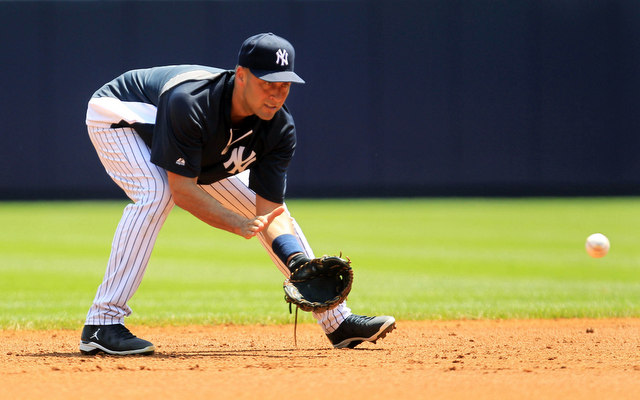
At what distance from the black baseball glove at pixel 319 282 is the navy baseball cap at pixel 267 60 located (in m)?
0.78

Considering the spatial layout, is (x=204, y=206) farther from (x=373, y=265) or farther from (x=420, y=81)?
(x=420, y=81)

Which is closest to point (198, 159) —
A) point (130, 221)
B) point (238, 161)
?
point (238, 161)

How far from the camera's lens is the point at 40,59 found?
1606 centimetres

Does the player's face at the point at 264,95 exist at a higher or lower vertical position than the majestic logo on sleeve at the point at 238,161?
higher

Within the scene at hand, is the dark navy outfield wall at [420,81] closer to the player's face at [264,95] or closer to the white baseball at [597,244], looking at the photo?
the white baseball at [597,244]

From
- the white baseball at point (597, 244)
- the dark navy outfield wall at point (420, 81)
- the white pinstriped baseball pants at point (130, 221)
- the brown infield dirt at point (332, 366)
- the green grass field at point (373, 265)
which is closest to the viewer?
the brown infield dirt at point (332, 366)

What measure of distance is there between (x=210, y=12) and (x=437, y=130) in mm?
4861

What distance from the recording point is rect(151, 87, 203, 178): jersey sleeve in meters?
3.50

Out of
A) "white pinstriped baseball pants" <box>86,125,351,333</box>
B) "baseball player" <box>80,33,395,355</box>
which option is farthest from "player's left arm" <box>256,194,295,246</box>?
"white pinstriped baseball pants" <box>86,125,351,333</box>

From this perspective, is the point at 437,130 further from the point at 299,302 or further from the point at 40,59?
the point at 299,302

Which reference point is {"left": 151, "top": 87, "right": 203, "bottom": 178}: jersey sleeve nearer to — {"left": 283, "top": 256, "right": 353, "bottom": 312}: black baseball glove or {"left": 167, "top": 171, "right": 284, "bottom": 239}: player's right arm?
{"left": 167, "top": 171, "right": 284, "bottom": 239}: player's right arm

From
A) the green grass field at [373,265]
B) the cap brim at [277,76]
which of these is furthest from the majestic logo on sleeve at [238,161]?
the green grass field at [373,265]

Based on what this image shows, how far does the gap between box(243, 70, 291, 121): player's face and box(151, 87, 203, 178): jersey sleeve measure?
22cm

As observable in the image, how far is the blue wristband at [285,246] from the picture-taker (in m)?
3.82
